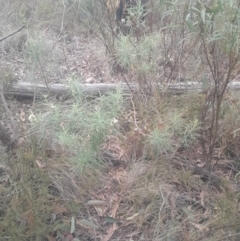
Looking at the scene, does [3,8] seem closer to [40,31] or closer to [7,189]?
[40,31]

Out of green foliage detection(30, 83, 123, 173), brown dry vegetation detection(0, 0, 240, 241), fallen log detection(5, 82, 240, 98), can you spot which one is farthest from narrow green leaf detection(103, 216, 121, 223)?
fallen log detection(5, 82, 240, 98)

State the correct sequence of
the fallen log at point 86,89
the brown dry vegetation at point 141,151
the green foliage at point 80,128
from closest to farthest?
the brown dry vegetation at point 141,151 → the green foliage at point 80,128 → the fallen log at point 86,89

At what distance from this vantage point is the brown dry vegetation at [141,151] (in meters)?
2.49

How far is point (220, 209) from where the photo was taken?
8.47 ft

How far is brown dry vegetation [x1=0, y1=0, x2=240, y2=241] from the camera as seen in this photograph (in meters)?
2.49

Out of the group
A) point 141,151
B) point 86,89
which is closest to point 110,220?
point 141,151

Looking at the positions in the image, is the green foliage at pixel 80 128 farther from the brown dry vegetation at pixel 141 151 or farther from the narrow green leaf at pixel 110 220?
the narrow green leaf at pixel 110 220

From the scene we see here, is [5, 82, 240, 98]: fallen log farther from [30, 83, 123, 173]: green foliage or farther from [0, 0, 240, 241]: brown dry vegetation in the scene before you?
[30, 83, 123, 173]: green foliage

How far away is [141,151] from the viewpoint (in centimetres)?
301

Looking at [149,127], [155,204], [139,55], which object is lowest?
[155,204]

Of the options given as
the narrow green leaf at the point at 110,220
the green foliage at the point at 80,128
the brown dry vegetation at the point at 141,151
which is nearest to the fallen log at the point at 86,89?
the brown dry vegetation at the point at 141,151

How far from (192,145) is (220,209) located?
66 centimetres

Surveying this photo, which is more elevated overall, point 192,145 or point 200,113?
point 200,113

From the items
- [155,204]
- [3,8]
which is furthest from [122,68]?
[3,8]
